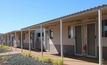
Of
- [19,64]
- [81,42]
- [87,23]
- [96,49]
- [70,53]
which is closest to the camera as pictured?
[19,64]

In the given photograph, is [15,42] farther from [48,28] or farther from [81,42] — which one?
[81,42]

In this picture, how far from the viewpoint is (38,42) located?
1252 inches

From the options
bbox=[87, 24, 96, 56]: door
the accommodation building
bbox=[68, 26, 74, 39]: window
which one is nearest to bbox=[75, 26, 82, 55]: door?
the accommodation building

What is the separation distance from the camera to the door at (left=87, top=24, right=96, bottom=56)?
16.5 m

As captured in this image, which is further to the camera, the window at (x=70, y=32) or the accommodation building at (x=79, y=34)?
the window at (x=70, y=32)

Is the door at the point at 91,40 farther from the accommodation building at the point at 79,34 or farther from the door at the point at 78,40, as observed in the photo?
the door at the point at 78,40

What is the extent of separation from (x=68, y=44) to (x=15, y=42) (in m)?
24.2

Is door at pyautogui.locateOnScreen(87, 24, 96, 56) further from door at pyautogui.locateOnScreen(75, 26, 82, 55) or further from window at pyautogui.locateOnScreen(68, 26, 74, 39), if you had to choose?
window at pyautogui.locateOnScreen(68, 26, 74, 39)

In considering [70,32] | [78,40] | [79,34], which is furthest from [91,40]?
[70,32]

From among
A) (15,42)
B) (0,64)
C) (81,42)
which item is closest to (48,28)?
(81,42)

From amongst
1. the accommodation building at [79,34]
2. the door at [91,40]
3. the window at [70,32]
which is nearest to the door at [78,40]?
the accommodation building at [79,34]

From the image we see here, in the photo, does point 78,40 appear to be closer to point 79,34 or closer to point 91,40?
point 79,34

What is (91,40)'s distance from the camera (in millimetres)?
16812

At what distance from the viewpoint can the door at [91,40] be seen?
16516 millimetres
